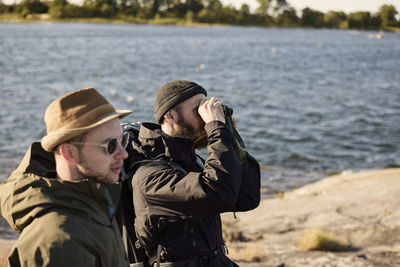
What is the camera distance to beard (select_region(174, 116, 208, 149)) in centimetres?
348

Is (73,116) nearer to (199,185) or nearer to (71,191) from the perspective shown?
(71,191)

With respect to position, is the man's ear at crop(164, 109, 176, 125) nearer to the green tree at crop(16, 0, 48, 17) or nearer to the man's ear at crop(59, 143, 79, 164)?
the man's ear at crop(59, 143, 79, 164)

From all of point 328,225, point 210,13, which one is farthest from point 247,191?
point 210,13

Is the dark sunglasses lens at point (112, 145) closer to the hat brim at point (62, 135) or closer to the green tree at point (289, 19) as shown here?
the hat brim at point (62, 135)

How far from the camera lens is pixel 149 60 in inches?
2032

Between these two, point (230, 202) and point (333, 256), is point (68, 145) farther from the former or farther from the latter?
point (333, 256)

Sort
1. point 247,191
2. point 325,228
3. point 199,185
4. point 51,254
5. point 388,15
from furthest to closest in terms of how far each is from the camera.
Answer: point 388,15 < point 325,228 < point 247,191 < point 199,185 < point 51,254

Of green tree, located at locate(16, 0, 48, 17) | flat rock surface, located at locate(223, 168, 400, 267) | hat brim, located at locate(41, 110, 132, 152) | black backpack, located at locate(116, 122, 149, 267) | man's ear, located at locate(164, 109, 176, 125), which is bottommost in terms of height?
flat rock surface, located at locate(223, 168, 400, 267)

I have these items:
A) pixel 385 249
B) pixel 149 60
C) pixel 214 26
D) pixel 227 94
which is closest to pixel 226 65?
pixel 149 60

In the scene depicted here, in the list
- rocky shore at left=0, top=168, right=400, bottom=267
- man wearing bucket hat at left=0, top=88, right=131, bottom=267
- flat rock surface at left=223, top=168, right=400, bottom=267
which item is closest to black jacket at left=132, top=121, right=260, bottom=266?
man wearing bucket hat at left=0, top=88, right=131, bottom=267

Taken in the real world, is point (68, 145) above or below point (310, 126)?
above

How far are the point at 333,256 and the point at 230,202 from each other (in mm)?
4658

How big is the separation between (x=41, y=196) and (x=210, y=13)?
545ft

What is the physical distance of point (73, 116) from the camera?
2.39 m
